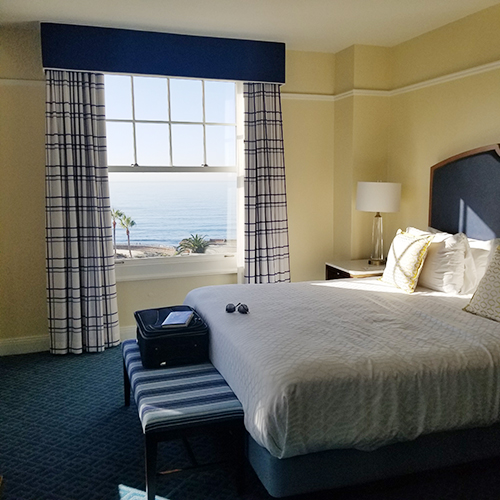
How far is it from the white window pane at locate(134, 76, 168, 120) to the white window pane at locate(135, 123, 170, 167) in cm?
9

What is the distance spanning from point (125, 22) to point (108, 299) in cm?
227

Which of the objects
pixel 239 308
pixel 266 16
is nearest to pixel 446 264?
pixel 239 308

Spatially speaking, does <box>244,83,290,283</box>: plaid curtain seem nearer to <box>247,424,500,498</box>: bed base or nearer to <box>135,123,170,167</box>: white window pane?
<box>135,123,170,167</box>: white window pane

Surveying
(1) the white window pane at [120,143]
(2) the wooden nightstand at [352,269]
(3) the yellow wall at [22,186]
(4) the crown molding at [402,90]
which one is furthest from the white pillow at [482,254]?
(3) the yellow wall at [22,186]

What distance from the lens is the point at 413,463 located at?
2.46m

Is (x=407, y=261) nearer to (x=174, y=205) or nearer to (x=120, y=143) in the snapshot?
(x=174, y=205)

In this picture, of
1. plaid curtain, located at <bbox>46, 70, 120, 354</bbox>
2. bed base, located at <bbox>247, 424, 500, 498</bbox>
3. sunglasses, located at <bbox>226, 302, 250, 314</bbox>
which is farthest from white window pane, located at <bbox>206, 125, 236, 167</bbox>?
bed base, located at <bbox>247, 424, 500, 498</bbox>

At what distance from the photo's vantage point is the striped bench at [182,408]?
2.34 meters

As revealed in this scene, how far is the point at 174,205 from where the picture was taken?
4.89 m

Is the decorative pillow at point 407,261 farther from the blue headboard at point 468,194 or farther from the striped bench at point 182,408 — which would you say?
the striped bench at point 182,408

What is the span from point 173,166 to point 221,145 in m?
0.51

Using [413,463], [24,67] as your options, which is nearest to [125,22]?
[24,67]

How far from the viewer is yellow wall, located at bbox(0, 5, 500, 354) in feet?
13.5

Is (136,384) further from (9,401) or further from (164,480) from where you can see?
(9,401)
